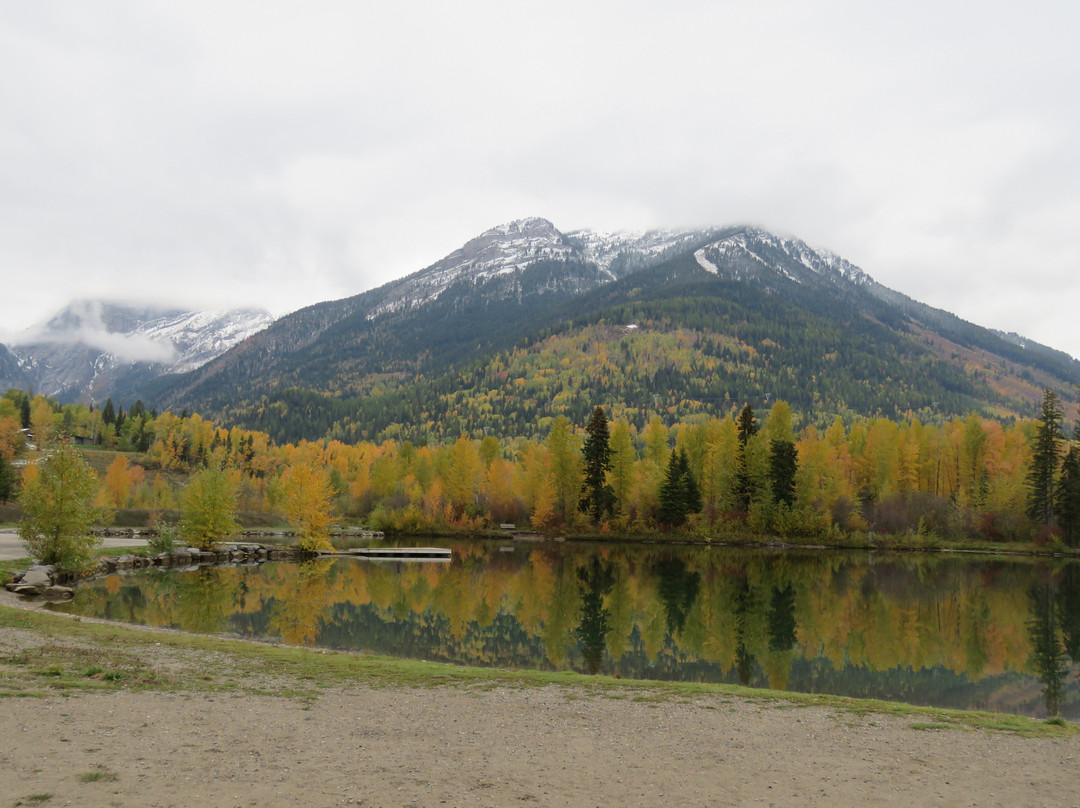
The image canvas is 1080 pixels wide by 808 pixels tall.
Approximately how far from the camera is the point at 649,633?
28078 mm

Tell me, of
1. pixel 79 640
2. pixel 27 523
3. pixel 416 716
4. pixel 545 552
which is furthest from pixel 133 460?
pixel 416 716

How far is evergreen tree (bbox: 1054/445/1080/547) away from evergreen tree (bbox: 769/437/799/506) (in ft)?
94.8

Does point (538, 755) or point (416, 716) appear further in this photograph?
point (416, 716)

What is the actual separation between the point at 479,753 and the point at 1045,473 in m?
90.5

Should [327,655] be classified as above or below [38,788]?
below

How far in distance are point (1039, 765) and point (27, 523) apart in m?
42.7

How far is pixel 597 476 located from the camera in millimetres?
89062

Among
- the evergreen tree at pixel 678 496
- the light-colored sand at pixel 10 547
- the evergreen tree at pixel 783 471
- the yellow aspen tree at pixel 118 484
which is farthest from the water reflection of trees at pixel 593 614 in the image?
the yellow aspen tree at pixel 118 484

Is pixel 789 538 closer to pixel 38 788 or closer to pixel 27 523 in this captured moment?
pixel 27 523

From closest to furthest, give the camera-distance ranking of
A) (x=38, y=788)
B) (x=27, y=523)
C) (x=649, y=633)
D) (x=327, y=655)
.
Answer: (x=38, y=788), (x=327, y=655), (x=649, y=633), (x=27, y=523)

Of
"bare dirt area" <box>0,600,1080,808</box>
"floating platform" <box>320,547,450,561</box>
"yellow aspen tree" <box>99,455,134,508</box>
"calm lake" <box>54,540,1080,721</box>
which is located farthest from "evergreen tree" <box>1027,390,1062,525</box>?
"yellow aspen tree" <box>99,455,134,508</box>

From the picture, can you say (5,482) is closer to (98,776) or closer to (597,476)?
(597,476)

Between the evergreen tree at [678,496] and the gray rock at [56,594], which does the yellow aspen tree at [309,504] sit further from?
the evergreen tree at [678,496]

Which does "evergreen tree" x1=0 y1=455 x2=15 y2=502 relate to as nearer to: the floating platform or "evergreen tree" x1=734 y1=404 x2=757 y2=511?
the floating platform
